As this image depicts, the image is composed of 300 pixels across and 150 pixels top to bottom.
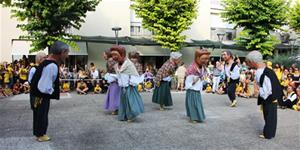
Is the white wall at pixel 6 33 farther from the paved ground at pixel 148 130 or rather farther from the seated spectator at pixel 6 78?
the paved ground at pixel 148 130

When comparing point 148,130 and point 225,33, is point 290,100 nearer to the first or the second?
point 148,130

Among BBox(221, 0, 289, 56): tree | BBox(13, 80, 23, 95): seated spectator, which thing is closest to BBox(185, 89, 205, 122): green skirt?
BBox(13, 80, 23, 95): seated spectator

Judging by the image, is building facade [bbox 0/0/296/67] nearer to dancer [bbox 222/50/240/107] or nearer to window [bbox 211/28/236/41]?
window [bbox 211/28/236/41]

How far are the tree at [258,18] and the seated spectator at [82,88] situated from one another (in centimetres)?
1150

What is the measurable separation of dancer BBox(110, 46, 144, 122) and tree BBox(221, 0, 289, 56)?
51.4 feet

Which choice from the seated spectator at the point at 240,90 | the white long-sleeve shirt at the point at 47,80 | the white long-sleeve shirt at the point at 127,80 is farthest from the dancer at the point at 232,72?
the white long-sleeve shirt at the point at 47,80

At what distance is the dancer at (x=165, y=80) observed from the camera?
10712mm

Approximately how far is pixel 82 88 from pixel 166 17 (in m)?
7.32

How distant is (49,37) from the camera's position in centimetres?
1681

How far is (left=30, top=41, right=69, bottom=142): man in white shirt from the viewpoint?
6.65 m

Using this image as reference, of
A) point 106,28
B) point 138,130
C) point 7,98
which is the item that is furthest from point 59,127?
point 106,28

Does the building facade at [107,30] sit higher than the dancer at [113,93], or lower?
higher

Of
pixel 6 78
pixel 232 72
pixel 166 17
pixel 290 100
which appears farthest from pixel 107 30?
pixel 290 100

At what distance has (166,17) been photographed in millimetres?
21031
